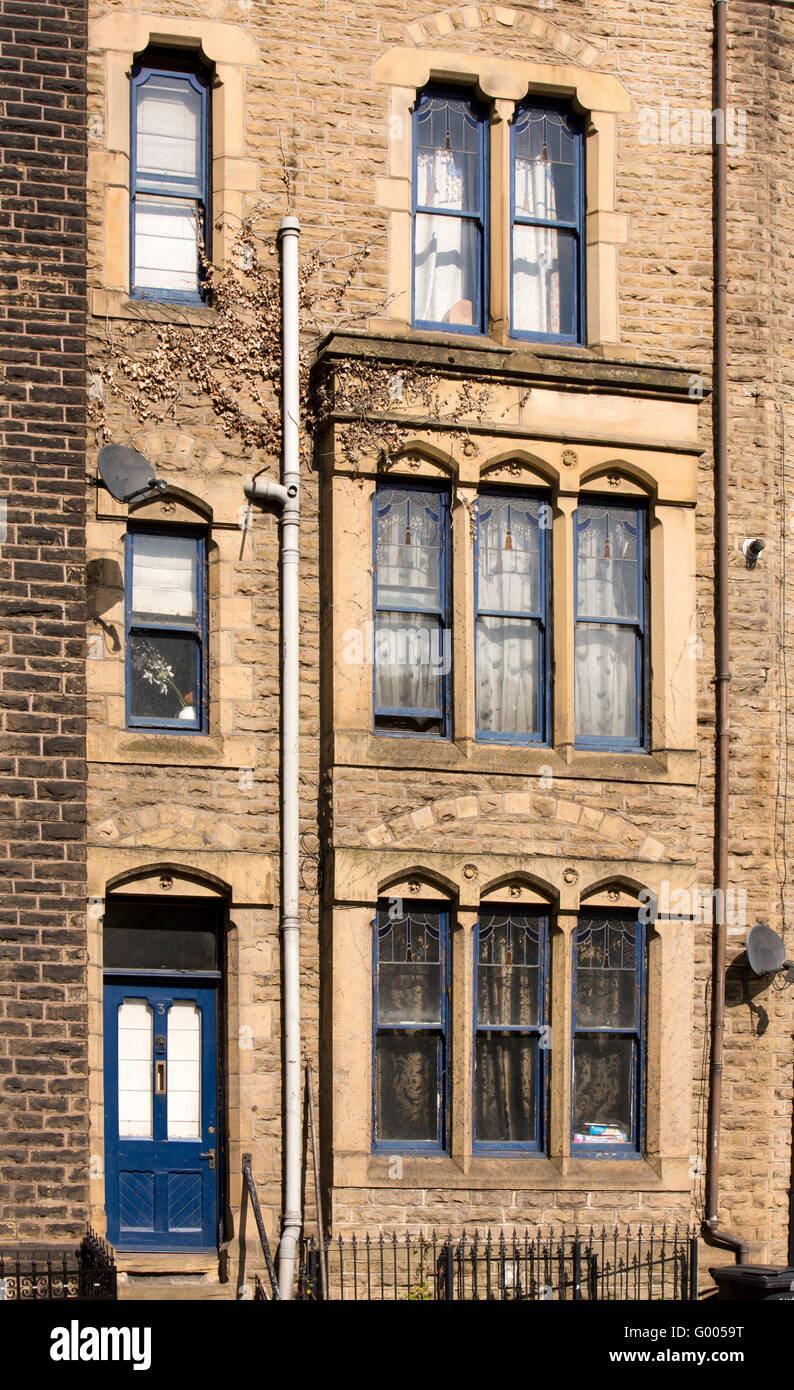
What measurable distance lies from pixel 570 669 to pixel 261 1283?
5.13m

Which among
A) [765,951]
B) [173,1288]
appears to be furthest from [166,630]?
[765,951]

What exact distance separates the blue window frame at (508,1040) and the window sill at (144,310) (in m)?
5.07

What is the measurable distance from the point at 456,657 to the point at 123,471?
2.89 metres

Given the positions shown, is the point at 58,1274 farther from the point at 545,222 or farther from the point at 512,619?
the point at 545,222

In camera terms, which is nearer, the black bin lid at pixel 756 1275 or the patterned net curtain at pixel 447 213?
the black bin lid at pixel 756 1275

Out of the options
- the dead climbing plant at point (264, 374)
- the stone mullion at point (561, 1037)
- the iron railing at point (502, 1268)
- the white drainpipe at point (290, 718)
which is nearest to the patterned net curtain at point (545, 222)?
the dead climbing plant at point (264, 374)

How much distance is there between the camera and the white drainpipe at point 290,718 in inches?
615

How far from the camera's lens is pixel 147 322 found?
1645cm

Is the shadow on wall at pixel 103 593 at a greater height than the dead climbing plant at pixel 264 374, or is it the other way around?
the dead climbing plant at pixel 264 374

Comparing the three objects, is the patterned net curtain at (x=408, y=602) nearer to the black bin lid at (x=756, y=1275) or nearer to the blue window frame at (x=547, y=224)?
the blue window frame at (x=547, y=224)

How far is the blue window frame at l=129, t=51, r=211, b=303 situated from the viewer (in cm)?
1681

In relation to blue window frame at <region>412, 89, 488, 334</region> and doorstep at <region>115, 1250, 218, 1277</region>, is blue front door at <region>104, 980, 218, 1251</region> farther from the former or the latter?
blue window frame at <region>412, 89, 488, 334</region>

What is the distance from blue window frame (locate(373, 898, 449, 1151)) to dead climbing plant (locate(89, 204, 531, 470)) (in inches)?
141

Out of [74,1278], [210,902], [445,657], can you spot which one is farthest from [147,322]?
[74,1278]
